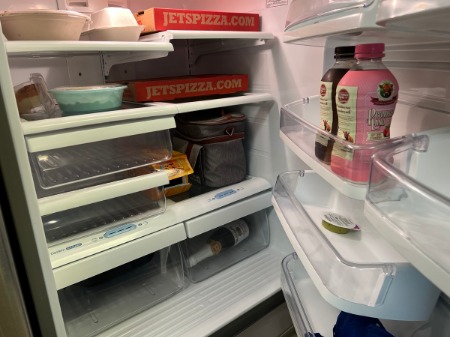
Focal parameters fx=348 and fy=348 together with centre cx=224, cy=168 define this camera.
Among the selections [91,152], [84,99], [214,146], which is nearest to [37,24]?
[84,99]

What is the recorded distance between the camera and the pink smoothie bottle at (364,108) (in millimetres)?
595

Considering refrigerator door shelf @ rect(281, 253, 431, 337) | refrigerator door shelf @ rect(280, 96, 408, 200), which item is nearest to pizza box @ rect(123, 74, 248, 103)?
refrigerator door shelf @ rect(280, 96, 408, 200)

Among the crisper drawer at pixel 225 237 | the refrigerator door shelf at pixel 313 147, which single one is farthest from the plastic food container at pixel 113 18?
the crisper drawer at pixel 225 237

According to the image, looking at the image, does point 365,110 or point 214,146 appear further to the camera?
point 214,146

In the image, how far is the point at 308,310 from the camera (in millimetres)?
955

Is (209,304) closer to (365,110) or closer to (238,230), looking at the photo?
(238,230)

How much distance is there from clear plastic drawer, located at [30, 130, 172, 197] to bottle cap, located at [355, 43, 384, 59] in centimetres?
63

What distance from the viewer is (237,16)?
1.21 meters

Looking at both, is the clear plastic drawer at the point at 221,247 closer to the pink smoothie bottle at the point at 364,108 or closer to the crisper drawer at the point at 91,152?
the crisper drawer at the point at 91,152

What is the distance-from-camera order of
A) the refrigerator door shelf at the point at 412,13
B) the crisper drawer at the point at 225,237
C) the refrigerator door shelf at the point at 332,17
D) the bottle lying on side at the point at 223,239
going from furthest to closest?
the bottle lying on side at the point at 223,239, the crisper drawer at the point at 225,237, the refrigerator door shelf at the point at 332,17, the refrigerator door shelf at the point at 412,13

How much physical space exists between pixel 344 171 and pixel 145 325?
2.68 ft

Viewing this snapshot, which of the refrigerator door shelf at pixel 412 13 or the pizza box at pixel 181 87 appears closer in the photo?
the refrigerator door shelf at pixel 412 13

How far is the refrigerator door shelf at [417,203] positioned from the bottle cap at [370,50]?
162 mm

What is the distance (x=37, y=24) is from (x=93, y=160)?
0.41 meters
